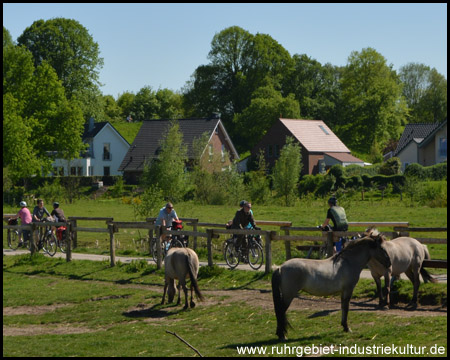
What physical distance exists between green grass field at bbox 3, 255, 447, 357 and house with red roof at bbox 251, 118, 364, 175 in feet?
192

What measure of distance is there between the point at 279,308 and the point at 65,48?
74365 millimetres

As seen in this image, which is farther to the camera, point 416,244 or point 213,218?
point 213,218

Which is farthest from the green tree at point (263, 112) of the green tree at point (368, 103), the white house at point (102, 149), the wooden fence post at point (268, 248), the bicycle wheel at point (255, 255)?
the wooden fence post at point (268, 248)

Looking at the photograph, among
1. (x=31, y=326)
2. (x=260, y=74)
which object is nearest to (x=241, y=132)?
(x=260, y=74)

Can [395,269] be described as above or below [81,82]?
below

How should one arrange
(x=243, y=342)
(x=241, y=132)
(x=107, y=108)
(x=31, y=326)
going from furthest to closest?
(x=107, y=108) → (x=241, y=132) → (x=31, y=326) → (x=243, y=342)

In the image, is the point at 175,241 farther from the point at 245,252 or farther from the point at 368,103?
the point at 368,103

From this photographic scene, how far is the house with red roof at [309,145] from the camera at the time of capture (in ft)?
263

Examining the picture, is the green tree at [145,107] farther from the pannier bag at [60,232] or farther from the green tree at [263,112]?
the pannier bag at [60,232]

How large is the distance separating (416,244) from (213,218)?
76.1 ft

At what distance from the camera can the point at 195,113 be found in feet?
331


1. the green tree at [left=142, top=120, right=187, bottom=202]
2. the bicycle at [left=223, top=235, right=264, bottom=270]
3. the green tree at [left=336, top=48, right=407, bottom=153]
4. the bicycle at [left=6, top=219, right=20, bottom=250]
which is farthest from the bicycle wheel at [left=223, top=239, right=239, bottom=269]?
the green tree at [left=336, top=48, right=407, bottom=153]

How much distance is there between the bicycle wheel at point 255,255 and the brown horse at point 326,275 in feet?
24.3

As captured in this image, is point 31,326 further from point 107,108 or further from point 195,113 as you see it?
point 107,108
